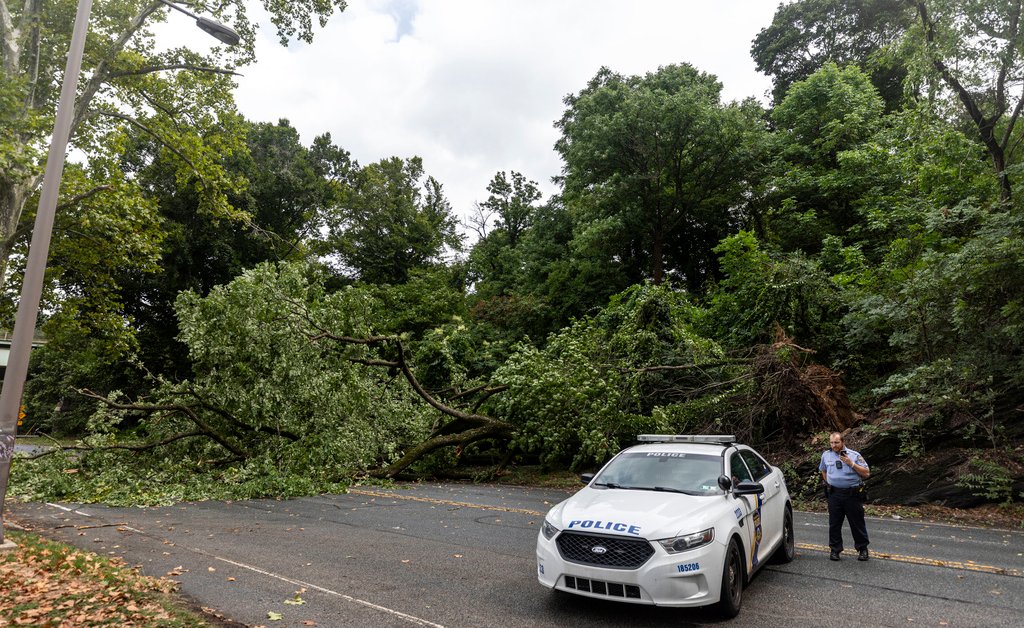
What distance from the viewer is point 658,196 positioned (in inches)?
1038

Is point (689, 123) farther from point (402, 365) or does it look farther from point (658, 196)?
point (402, 365)

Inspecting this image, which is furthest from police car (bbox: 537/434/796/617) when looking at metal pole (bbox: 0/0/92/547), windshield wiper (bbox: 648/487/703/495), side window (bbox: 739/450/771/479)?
metal pole (bbox: 0/0/92/547)

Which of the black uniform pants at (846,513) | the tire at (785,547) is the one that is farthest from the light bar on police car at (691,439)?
the black uniform pants at (846,513)

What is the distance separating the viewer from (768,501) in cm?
697

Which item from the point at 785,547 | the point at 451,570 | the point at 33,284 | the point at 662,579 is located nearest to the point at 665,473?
the point at 662,579

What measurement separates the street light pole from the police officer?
32.4 feet

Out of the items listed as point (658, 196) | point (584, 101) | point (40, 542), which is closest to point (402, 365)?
point (40, 542)

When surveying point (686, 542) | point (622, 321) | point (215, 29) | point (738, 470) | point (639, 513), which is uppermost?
point (215, 29)

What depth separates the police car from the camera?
5.09 metres

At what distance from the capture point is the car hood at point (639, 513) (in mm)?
5227

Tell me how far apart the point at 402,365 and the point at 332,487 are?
10.8 feet

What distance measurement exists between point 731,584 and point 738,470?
5.32 feet

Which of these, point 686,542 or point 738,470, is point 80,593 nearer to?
point 686,542

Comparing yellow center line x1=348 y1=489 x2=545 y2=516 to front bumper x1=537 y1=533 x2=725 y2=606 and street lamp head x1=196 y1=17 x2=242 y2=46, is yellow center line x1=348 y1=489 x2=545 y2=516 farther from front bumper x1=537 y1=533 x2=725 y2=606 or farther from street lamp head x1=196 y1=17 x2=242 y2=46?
street lamp head x1=196 y1=17 x2=242 y2=46
